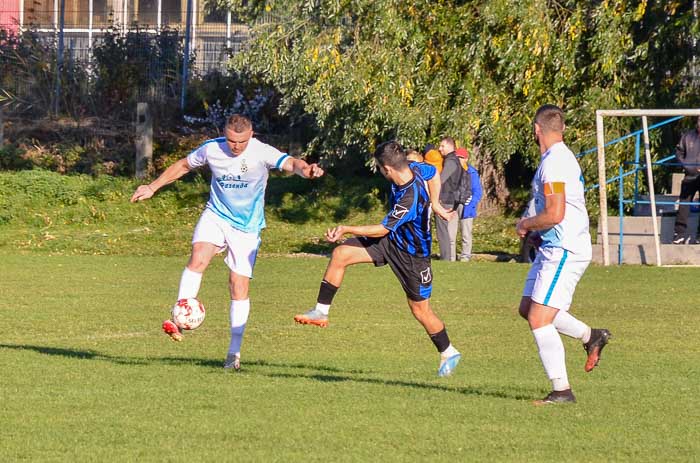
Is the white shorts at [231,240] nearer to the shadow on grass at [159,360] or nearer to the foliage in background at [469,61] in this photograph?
the shadow on grass at [159,360]

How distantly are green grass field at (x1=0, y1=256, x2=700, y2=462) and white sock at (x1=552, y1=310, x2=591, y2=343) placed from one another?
0.42m

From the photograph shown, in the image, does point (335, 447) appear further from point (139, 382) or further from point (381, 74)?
point (381, 74)

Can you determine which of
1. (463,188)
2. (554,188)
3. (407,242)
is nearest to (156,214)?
(463,188)

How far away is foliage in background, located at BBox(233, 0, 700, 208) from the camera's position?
73.3 ft

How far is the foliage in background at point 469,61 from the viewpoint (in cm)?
2234

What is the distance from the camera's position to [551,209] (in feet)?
26.6

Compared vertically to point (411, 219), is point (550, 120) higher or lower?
higher

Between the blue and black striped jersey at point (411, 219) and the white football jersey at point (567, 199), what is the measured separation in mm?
1641

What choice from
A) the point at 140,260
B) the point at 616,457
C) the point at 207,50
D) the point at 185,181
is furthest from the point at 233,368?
the point at 207,50

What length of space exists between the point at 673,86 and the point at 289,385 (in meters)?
16.4

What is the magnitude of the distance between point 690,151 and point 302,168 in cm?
1220

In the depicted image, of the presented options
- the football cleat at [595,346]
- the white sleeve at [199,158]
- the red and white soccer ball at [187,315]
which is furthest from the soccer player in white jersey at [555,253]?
the white sleeve at [199,158]

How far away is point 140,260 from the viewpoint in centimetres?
2134

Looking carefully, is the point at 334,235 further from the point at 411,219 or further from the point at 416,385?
the point at 416,385
